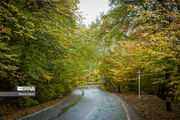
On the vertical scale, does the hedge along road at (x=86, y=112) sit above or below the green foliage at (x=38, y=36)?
below

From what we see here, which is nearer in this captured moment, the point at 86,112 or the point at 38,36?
the point at 38,36

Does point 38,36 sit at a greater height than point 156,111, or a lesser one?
greater

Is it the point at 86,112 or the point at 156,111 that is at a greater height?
the point at 156,111

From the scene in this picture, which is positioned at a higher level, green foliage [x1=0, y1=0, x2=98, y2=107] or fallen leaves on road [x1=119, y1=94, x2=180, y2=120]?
green foliage [x1=0, y1=0, x2=98, y2=107]

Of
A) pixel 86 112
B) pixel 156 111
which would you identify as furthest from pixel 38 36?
pixel 156 111

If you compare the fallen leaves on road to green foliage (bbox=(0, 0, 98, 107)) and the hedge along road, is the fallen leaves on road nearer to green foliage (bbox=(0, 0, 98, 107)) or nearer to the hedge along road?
the hedge along road

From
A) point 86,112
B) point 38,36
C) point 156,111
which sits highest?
point 38,36

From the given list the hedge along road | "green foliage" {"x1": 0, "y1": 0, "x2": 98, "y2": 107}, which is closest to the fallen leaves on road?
the hedge along road

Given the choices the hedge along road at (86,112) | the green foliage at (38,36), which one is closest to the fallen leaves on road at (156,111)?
the hedge along road at (86,112)

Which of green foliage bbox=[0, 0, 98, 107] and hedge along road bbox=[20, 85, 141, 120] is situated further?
hedge along road bbox=[20, 85, 141, 120]

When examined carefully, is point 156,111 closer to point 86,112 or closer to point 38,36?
point 86,112

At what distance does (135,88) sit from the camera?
15141mm

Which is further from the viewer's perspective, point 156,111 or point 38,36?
point 156,111

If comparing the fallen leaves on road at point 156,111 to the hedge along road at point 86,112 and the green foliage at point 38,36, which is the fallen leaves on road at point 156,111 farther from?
the green foliage at point 38,36
